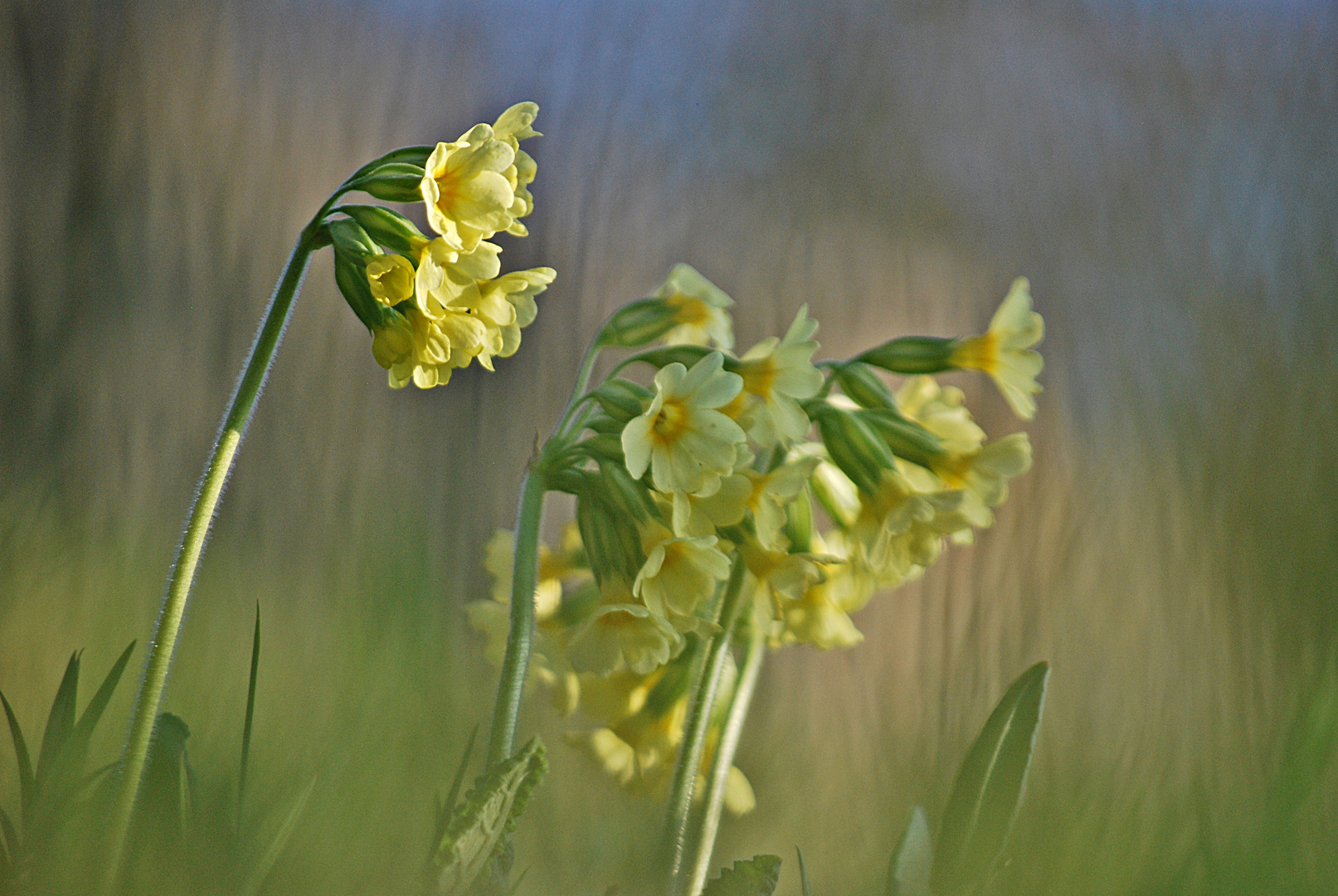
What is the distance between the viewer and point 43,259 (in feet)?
3.44

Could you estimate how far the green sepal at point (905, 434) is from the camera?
0.72m

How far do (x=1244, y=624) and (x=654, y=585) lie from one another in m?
0.64

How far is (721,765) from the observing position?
2.32 ft

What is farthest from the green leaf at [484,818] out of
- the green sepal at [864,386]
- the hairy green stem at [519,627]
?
the green sepal at [864,386]

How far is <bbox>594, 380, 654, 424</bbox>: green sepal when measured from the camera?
25.5 inches

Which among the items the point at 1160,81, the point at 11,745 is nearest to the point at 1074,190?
the point at 1160,81

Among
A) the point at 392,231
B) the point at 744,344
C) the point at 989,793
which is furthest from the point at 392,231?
the point at 744,344

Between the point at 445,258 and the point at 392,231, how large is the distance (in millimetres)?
46

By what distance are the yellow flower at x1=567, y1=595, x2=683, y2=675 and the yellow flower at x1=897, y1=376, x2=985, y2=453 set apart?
0.91ft

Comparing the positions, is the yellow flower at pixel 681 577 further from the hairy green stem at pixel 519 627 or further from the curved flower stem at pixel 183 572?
the curved flower stem at pixel 183 572

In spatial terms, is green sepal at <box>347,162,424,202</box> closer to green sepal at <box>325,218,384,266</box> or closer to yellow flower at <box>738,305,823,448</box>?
green sepal at <box>325,218,384,266</box>

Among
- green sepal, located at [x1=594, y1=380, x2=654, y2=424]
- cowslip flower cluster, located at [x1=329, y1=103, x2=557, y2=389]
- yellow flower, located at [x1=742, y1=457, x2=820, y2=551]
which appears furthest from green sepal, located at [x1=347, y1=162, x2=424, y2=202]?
yellow flower, located at [x1=742, y1=457, x2=820, y2=551]

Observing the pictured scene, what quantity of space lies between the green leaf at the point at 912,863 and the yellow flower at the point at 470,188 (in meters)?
0.43

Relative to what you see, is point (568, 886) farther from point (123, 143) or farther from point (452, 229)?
point (123, 143)
